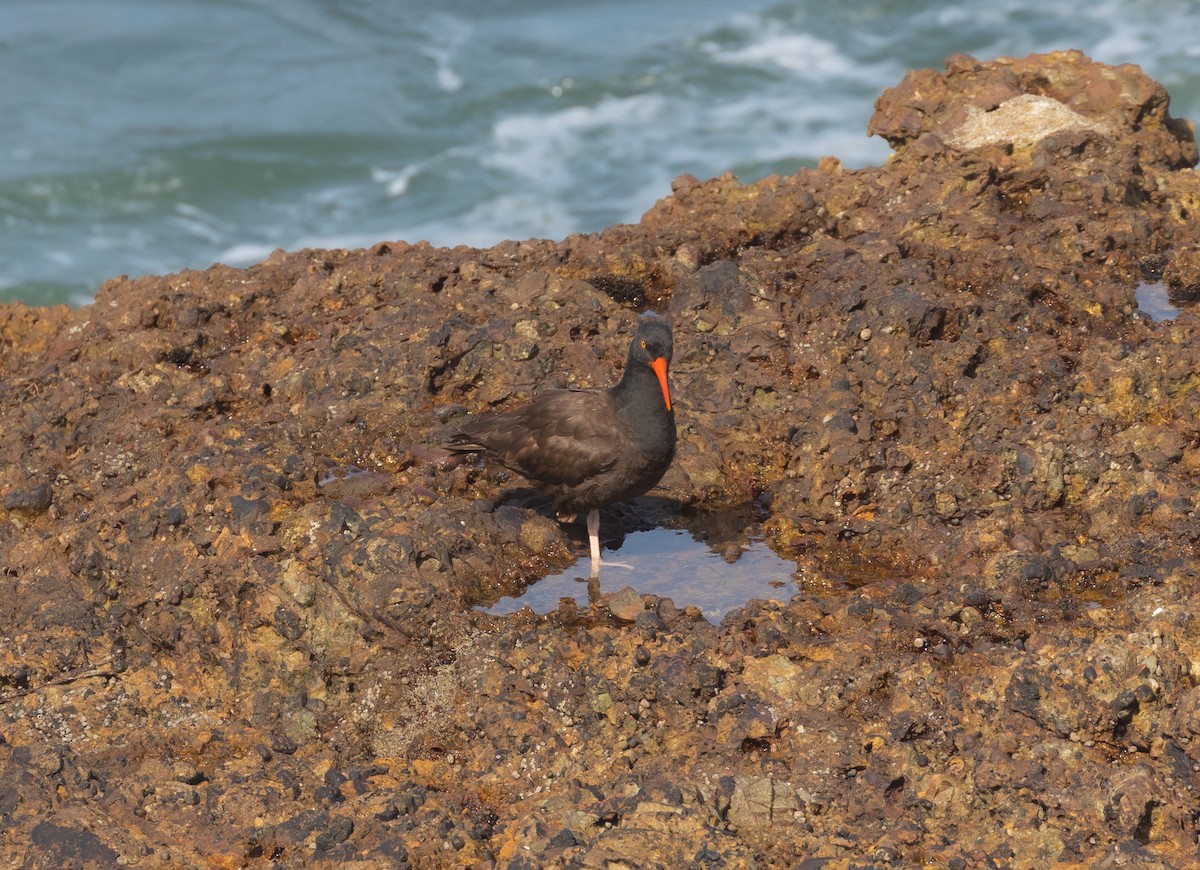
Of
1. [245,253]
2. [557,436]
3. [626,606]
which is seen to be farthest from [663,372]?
[245,253]

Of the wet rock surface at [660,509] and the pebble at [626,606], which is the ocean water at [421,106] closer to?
the wet rock surface at [660,509]

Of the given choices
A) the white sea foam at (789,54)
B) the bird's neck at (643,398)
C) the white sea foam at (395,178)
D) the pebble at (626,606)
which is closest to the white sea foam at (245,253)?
the white sea foam at (395,178)

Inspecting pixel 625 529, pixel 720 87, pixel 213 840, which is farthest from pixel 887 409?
pixel 720 87

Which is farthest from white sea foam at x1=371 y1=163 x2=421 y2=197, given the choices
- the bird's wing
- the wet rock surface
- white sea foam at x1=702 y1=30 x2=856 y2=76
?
the bird's wing

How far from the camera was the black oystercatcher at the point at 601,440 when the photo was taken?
23.4ft

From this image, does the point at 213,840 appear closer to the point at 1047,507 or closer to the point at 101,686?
the point at 101,686

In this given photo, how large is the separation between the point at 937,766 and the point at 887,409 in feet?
8.48

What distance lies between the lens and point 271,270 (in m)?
9.30

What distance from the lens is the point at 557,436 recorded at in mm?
7262

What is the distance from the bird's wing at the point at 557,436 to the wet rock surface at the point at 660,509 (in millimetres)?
300

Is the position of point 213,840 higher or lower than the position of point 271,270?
lower

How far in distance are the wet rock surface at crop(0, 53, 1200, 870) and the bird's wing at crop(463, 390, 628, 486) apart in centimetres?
30

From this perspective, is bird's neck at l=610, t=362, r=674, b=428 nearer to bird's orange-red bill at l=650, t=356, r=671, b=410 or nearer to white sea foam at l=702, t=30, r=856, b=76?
bird's orange-red bill at l=650, t=356, r=671, b=410

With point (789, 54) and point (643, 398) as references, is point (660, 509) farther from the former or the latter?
point (789, 54)
